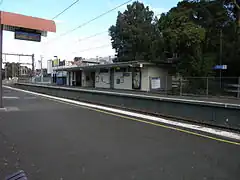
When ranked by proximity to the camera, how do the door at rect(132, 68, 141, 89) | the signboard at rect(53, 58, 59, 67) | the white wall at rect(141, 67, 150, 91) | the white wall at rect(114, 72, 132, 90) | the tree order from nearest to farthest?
the white wall at rect(141, 67, 150, 91)
the door at rect(132, 68, 141, 89)
the white wall at rect(114, 72, 132, 90)
the tree
the signboard at rect(53, 58, 59, 67)

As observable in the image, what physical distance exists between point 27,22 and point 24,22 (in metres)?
0.23

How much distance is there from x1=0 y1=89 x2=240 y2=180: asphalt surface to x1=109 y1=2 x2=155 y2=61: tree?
141ft

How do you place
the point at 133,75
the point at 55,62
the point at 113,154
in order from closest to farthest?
the point at 113,154 < the point at 133,75 < the point at 55,62

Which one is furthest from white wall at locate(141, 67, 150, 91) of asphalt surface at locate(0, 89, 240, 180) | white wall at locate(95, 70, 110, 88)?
asphalt surface at locate(0, 89, 240, 180)

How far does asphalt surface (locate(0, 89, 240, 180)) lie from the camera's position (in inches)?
199

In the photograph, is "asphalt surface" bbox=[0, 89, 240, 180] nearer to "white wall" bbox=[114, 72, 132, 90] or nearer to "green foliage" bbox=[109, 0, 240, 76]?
"green foliage" bbox=[109, 0, 240, 76]

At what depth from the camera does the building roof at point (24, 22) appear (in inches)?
637

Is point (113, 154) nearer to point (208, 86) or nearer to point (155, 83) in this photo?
point (208, 86)

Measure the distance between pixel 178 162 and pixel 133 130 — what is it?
3604 millimetres

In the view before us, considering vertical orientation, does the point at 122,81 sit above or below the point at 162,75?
below

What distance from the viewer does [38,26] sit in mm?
17719

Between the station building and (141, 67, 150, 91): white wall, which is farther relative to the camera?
the station building

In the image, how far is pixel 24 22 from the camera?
673 inches

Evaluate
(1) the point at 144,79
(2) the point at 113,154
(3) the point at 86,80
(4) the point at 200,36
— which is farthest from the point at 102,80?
(2) the point at 113,154
